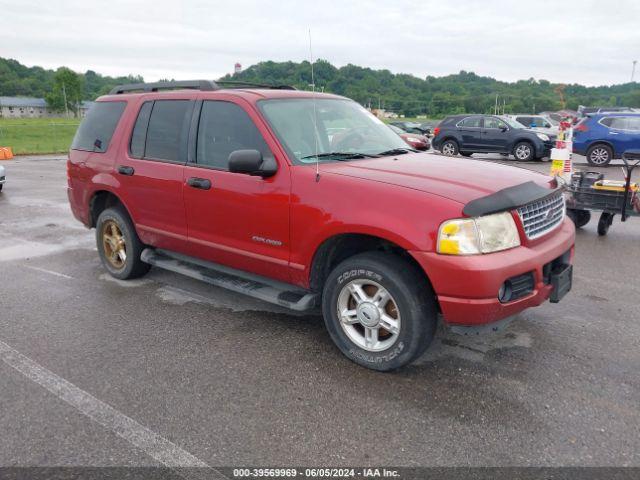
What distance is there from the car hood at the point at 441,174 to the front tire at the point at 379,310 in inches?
20.5

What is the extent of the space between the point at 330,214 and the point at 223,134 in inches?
52.4

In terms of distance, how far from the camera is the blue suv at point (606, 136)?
1559 cm

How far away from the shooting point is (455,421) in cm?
294

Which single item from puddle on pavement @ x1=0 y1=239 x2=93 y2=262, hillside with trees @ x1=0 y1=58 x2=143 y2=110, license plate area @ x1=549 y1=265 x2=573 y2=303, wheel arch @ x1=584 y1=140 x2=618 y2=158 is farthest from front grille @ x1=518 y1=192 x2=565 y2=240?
hillside with trees @ x1=0 y1=58 x2=143 y2=110

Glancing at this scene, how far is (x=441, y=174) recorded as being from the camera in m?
3.56

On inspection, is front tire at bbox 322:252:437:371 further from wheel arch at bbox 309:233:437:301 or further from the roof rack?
the roof rack

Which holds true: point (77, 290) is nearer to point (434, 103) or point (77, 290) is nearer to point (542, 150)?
point (542, 150)

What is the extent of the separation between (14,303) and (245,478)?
3497 millimetres

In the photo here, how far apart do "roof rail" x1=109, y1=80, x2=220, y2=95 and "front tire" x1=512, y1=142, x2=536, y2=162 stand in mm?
15574

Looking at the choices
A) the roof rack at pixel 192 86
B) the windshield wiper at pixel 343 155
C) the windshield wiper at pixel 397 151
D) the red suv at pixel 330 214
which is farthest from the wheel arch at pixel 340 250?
the roof rack at pixel 192 86

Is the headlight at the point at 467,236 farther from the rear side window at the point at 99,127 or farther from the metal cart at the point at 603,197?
the metal cart at the point at 603,197

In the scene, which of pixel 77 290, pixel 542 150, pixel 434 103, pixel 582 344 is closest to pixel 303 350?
pixel 582 344

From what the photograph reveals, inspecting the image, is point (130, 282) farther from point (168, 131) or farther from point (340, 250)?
point (340, 250)

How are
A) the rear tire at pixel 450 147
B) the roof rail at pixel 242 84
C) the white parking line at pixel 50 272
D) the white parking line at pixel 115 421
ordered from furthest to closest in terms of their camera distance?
the rear tire at pixel 450 147 → the white parking line at pixel 50 272 → the roof rail at pixel 242 84 → the white parking line at pixel 115 421
